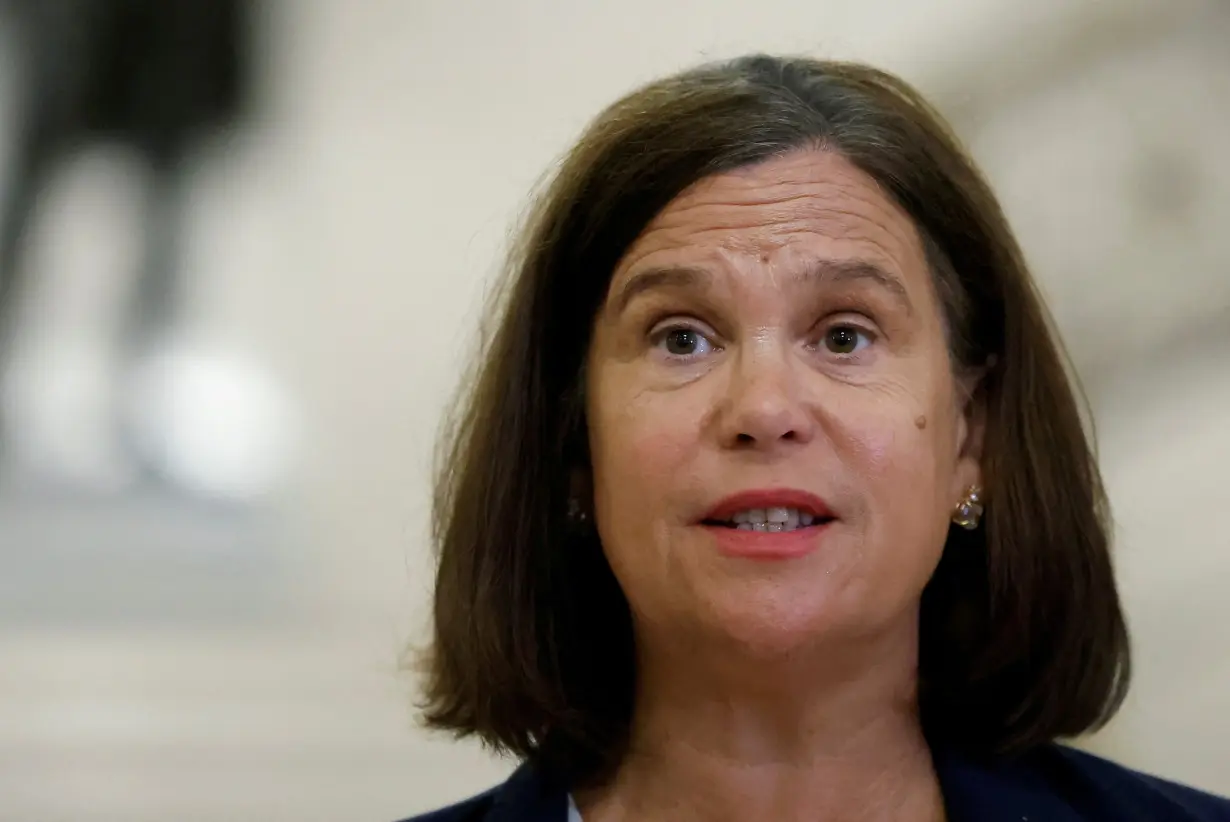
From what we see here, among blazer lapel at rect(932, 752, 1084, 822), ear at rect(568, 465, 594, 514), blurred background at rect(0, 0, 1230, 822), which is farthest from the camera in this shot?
blurred background at rect(0, 0, 1230, 822)

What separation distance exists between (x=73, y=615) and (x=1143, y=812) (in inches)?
47.6

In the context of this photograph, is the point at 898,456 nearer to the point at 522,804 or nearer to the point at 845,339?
the point at 845,339

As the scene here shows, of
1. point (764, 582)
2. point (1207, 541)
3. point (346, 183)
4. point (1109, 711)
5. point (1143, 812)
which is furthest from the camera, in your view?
point (346, 183)

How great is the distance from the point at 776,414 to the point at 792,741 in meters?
0.29

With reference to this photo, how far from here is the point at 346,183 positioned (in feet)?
4.64

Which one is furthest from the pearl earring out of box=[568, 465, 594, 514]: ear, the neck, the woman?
box=[568, 465, 594, 514]: ear

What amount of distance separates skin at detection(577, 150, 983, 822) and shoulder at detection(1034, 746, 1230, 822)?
0.40 ft

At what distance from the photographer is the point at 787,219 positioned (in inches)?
33.3

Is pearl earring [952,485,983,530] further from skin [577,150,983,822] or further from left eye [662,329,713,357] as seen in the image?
left eye [662,329,713,357]

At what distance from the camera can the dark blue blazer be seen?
892mm

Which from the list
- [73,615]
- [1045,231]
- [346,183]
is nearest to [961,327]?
[1045,231]

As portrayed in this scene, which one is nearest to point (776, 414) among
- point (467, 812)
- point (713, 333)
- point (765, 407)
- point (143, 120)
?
point (765, 407)

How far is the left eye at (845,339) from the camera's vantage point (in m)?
0.86

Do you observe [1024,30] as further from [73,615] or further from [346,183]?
[73,615]
